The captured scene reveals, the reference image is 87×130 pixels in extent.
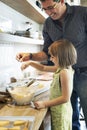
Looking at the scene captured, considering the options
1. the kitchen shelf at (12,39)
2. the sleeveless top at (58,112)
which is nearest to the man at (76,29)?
the kitchen shelf at (12,39)

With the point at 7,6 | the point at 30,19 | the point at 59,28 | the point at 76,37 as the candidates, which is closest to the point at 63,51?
the point at 76,37

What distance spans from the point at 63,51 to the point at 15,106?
1.66ft

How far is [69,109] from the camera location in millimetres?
1585

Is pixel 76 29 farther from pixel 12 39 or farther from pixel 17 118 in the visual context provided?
Result: pixel 17 118

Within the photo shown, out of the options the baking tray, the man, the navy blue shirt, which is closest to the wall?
the man

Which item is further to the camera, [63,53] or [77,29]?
[77,29]

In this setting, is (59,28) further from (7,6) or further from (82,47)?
(7,6)

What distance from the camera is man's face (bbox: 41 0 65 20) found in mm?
1726

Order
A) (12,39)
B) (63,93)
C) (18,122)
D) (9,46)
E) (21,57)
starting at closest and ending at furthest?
1. (18,122)
2. (63,93)
3. (12,39)
4. (21,57)
5. (9,46)

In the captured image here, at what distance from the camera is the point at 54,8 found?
1736 mm

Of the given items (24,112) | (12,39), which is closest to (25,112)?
(24,112)

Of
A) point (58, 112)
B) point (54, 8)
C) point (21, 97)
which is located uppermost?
point (54, 8)

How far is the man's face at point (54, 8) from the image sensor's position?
1.73 metres

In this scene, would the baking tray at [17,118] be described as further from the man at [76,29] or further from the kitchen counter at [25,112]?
the man at [76,29]
